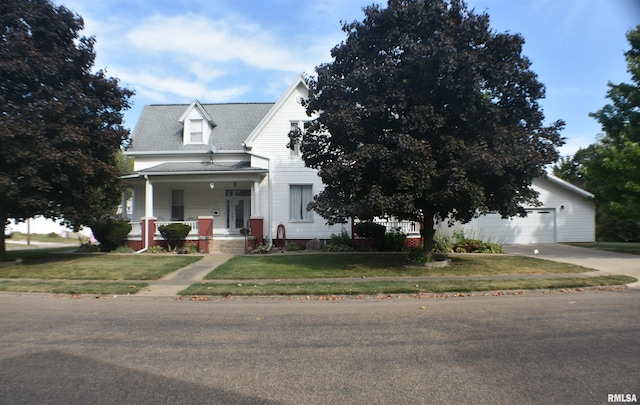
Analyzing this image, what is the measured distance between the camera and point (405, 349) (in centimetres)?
552

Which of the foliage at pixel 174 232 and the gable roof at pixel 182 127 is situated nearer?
the foliage at pixel 174 232

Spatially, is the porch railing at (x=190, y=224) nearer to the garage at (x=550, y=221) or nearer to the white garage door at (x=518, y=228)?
the garage at (x=550, y=221)

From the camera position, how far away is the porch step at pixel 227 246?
19.5 m

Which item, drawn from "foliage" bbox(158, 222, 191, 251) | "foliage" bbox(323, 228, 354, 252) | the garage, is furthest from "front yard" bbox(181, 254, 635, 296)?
the garage

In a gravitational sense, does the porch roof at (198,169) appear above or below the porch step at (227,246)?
above

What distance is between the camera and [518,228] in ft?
75.4

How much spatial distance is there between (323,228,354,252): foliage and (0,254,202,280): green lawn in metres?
5.62

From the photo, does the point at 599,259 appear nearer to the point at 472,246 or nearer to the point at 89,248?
the point at 472,246

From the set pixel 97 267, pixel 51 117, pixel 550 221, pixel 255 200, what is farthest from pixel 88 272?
pixel 550 221

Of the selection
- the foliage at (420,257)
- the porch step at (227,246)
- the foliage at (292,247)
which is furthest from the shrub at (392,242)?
the porch step at (227,246)

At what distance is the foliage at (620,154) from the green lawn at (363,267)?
19.8 feet

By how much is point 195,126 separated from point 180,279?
1257 cm
